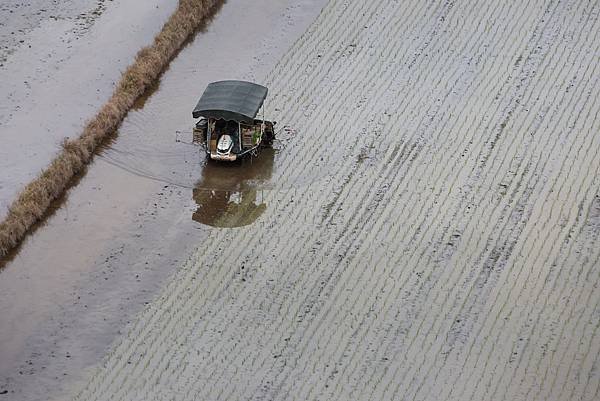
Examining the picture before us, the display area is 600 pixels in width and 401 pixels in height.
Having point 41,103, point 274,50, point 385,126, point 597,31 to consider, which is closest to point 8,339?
point 41,103

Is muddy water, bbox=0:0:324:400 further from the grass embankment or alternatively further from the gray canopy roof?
the gray canopy roof

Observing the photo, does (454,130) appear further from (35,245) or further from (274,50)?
(35,245)

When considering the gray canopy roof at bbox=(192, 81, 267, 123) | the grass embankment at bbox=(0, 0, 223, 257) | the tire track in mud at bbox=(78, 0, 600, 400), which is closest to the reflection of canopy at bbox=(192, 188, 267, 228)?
the tire track in mud at bbox=(78, 0, 600, 400)

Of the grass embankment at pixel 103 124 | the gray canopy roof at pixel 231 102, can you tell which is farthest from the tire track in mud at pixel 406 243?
the grass embankment at pixel 103 124

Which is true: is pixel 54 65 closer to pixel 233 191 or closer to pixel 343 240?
pixel 233 191

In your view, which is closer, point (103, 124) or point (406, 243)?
point (406, 243)

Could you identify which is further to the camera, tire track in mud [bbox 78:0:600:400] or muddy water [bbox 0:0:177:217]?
muddy water [bbox 0:0:177:217]

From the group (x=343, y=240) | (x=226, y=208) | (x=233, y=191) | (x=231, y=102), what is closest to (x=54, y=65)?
(x=231, y=102)

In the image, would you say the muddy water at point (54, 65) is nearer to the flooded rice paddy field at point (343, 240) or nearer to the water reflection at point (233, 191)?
the flooded rice paddy field at point (343, 240)
